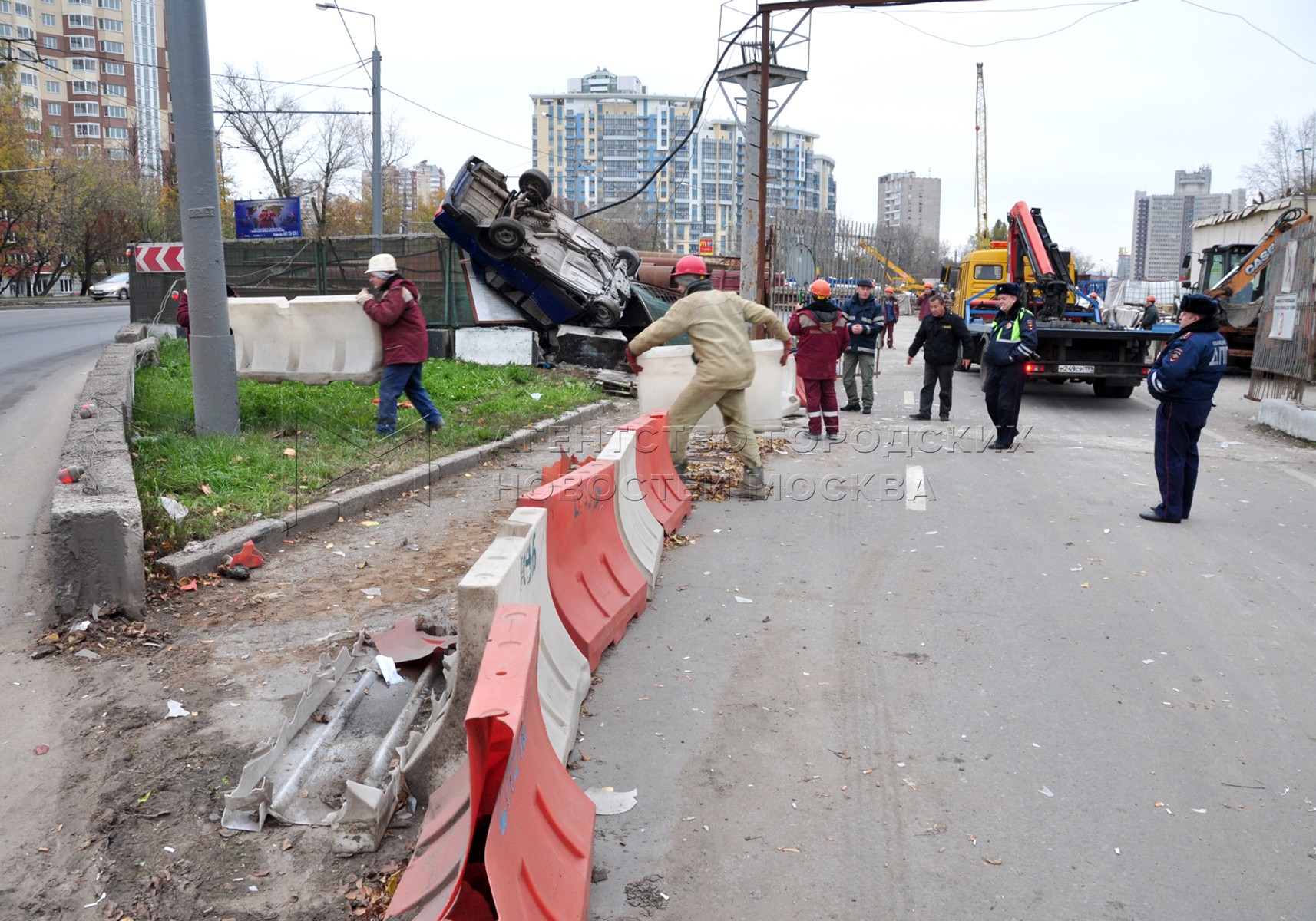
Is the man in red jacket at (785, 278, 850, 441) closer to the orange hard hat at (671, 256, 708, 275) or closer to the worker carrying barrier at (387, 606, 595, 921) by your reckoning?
the orange hard hat at (671, 256, 708, 275)

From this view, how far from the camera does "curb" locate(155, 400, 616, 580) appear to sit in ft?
19.4

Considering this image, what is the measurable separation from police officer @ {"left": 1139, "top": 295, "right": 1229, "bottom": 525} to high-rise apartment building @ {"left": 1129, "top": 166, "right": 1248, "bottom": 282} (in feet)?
373

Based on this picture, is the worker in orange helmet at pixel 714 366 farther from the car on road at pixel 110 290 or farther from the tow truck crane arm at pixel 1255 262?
the car on road at pixel 110 290

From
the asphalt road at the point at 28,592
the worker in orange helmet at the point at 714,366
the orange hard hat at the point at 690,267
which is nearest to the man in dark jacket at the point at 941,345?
the orange hard hat at the point at 690,267

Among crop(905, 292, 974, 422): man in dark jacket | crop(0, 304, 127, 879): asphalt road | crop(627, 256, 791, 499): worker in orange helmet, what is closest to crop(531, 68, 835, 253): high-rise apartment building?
crop(905, 292, 974, 422): man in dark jacket

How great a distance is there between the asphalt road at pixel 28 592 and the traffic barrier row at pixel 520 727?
139cm

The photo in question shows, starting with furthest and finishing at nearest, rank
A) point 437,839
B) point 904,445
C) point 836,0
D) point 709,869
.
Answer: point 836,0 → point 904,445 → point 709,869 → point 437,839

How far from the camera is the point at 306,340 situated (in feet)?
32.9

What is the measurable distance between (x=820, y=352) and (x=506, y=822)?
367 inches

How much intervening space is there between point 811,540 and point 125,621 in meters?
4.41

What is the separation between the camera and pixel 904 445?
1162 cm

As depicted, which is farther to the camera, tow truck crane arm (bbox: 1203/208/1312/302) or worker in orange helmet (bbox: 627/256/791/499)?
tow truck crane arm (bbox: 1203/208/1312/302)

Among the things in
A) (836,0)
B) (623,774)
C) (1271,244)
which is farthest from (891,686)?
(1271,244)

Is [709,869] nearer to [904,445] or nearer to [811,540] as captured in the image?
[811,540]
